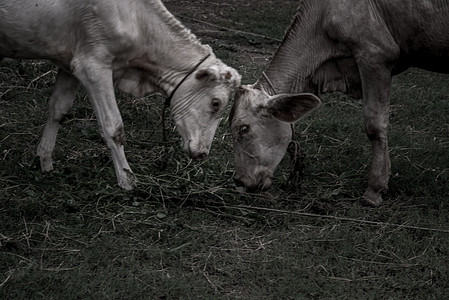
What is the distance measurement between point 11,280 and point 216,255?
131 cm

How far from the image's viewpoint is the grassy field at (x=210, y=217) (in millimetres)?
4492

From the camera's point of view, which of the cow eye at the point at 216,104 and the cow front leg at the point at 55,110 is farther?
the cow front leg at the point at 55,110

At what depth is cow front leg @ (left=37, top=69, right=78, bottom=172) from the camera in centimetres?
614

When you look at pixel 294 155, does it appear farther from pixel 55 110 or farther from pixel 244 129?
pixel 55 110

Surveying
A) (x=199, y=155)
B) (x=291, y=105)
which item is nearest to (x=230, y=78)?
(x=291, y=105)

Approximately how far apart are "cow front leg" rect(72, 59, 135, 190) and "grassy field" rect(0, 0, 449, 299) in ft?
0.47

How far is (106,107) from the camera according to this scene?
569 cm

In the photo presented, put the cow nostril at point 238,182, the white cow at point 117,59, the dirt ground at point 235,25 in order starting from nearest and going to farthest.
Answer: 1. the white cow at point 117,59
2. the cow nostril at point 238,182
3. the dirt ground at point 235,25

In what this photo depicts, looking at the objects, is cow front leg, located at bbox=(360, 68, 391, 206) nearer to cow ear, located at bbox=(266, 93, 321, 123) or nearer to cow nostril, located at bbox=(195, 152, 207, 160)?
cow ear, located at bbox=(266, 93, 321, 123)

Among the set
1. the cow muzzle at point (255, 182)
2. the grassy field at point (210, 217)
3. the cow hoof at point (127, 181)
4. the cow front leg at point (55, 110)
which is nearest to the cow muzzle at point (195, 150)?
the grassy field at point (210, 217)

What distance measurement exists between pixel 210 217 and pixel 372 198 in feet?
4.43

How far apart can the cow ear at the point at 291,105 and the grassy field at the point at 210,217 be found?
2.20 ft

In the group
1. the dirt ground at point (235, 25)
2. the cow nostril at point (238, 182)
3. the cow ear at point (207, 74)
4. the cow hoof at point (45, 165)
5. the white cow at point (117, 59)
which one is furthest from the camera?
the dirt ground at point (235, 25)

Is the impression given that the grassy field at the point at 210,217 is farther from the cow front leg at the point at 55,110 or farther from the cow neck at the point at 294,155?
the cow neck at the point at 294,155
